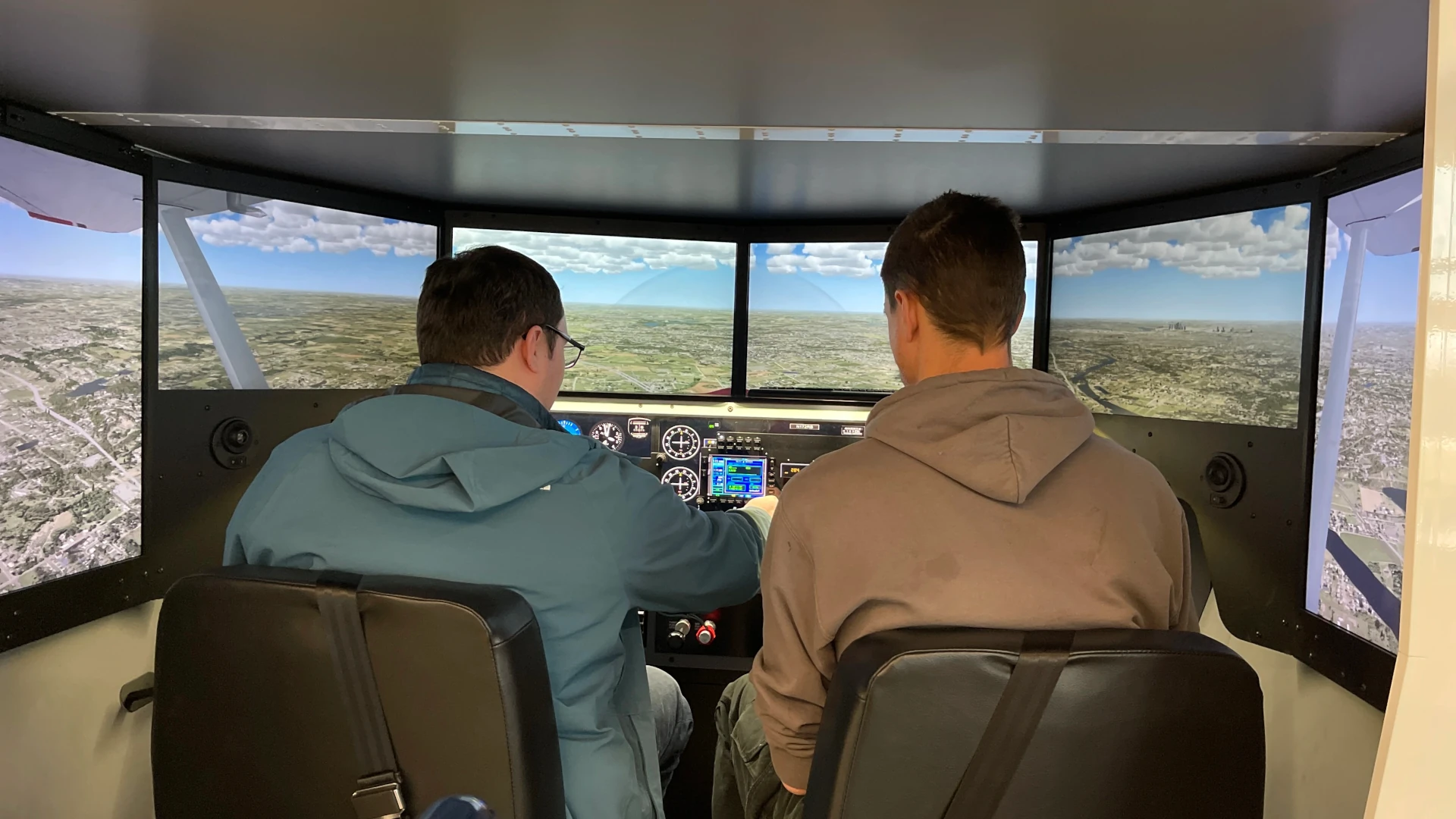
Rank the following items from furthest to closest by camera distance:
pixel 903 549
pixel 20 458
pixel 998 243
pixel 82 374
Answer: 1. pixel 82 374
2. pixel 20 458
3. pixel 998 243
4. pixel 903 549

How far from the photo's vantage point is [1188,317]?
7.09 feet

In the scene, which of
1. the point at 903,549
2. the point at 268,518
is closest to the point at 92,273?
the point at 268,518

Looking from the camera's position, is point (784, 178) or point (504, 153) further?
point (784, 178)

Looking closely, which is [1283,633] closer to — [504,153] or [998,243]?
[998,243]

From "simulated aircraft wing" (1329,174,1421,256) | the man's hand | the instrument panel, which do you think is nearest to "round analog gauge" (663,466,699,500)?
the instrument panel

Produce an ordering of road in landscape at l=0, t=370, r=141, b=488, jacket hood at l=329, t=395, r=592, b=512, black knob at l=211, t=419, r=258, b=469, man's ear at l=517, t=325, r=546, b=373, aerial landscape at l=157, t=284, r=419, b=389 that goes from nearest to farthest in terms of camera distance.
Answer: jacket hood at l=329, t=395, r=592, b=512 → man's ear at l=517, t=325, r=546, b=373 → road in landscape at l=0, t=370, r=141, b=488 → aerial landscape at l=157, t=284, r=419, b=389 → black knob at l=211, t=419, r=258, b=469

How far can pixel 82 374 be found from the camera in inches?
71.4

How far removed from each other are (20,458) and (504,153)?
47.8 inches

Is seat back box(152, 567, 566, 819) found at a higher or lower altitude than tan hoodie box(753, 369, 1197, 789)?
lower

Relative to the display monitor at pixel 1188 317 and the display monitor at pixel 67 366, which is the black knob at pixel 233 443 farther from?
the display monitor at pixel 1188 317

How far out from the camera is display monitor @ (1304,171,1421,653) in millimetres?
1567

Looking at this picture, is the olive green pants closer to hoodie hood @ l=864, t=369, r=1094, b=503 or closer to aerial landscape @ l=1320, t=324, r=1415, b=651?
hoodie hood @ l=864, t=369, r=1094, b=503

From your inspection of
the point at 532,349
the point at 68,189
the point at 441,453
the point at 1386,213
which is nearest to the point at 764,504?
the point at 532,349

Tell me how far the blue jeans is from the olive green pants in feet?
0.52
